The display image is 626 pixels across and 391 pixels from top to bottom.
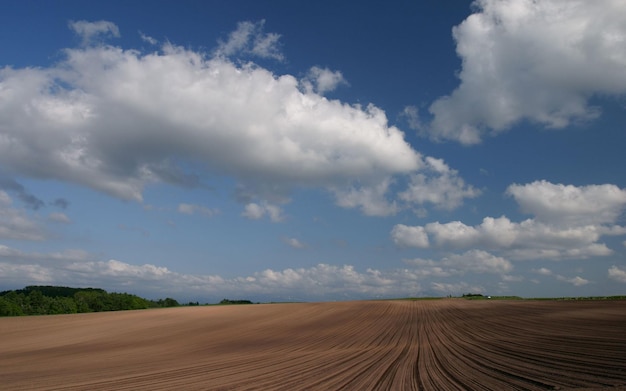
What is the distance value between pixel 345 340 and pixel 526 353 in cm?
1277

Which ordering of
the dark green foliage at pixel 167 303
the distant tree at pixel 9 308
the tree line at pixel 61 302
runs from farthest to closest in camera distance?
1. the dark green foliage at pixel 167 303
2. the tree line at pixel 61 302
3. the distant tree at pixel 9 308

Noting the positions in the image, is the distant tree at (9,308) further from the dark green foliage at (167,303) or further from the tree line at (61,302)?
the dark green foliage at (167,303)

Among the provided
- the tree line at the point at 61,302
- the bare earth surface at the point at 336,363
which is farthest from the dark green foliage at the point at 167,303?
the bare earth surface at the point at 336,363

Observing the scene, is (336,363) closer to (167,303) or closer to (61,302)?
(61,302)

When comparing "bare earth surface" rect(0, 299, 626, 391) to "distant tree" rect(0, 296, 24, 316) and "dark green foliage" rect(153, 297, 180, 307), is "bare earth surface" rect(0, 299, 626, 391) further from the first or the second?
"dark green foliage" rect(153, 297, 180, 307)

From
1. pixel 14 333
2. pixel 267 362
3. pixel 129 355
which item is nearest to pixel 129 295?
pixel 14 333

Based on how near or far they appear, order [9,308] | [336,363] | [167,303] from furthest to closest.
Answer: [167,303] < [9,308] < [336,363]

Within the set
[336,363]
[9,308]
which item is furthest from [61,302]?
[336,363]

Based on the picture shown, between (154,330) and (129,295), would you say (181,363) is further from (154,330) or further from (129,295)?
(129,295)

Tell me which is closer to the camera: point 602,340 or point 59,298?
point 602,340

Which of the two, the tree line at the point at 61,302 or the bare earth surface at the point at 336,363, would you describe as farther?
the tree line at the point at 61,302

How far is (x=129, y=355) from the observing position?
2458 cm

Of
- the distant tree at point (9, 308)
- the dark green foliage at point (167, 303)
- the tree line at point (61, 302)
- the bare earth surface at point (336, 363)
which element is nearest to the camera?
the bare earth surface at point (336, 363)

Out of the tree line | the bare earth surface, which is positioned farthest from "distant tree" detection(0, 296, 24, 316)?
the bare earth surface
